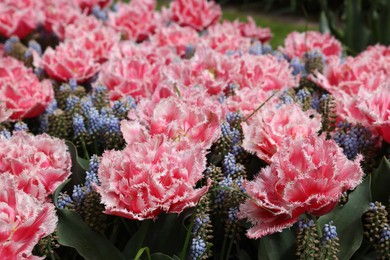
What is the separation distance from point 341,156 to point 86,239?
0.50 metres

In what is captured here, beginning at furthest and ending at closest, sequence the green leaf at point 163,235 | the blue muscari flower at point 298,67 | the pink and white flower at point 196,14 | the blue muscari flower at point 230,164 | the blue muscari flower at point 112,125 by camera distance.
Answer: the pink and white flower at point 196,14 → the blue muscari flower at point 298,67 → the blue muscari flower at point 112,125 → the blue muscari flower at point 230,164 → the green leaf at point 163,235

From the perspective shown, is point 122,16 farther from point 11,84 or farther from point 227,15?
point 227,15

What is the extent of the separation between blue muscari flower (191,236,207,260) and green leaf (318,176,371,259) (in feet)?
0.76

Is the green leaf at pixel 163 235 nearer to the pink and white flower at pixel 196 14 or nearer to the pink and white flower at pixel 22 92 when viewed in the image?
the pink and white flower at pixel 22 92

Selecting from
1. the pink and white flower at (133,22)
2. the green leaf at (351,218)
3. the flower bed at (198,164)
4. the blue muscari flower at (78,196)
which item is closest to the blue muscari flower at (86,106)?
the flower bed at (198,164)

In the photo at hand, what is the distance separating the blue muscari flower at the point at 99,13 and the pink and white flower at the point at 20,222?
79.8 inches

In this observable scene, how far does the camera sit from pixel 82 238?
1.25m

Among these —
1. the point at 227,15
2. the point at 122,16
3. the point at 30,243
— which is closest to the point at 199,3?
the point at 122,16

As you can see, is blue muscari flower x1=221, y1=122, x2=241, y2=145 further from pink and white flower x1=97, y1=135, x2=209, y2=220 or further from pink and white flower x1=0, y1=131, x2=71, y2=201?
pink and white flower x1=0, y1=131, x2=71, y2=201

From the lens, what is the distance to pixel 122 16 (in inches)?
110

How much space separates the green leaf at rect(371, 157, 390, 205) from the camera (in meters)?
1.34

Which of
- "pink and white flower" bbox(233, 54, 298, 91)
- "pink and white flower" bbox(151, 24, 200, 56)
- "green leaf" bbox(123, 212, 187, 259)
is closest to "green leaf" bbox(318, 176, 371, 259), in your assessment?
"green leaf" bbox(123, 212, 187, 259)

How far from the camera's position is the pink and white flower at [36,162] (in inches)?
48.9

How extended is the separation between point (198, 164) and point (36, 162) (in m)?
0.34
